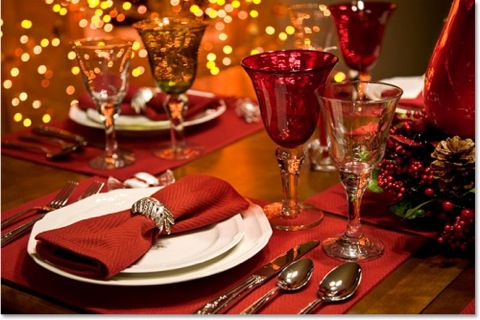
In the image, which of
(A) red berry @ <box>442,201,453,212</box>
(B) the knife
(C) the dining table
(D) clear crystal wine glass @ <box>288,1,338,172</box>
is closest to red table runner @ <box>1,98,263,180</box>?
(C) the dining table

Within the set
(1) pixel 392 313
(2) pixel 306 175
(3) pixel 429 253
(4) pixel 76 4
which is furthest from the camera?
(4) pixel 76 4

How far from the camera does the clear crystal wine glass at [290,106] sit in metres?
0.92

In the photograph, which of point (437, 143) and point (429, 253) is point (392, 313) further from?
point (437, 143)

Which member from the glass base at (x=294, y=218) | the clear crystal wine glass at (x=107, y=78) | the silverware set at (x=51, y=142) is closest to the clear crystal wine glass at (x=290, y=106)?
the glass base at (x=294, y=218)

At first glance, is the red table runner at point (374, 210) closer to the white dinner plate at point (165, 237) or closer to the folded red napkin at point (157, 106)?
the white dinner plate at point (165, 237)

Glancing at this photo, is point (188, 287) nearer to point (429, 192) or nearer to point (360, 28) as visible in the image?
point (429, 192)

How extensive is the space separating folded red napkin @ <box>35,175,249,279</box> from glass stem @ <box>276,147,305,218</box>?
0.08 metres

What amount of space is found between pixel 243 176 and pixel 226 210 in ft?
0.88

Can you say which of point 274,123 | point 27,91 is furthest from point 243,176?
point 27,91

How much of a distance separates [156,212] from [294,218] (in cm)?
20

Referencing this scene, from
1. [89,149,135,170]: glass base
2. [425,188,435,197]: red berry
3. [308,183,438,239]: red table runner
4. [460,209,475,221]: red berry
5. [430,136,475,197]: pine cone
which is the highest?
[430,136,475,197]: pine cone

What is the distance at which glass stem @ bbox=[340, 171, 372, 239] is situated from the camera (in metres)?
0.87

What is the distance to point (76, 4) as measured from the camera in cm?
296

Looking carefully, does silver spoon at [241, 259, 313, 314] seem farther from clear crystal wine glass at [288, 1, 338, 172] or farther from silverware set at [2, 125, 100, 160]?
silverware set at [2, 125, 100, 160]
